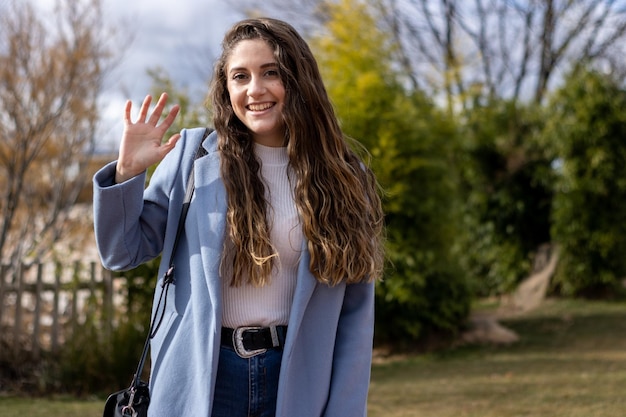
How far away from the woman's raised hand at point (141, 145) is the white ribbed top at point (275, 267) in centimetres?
30

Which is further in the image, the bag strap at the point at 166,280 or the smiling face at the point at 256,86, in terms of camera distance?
the smiling face at the point at 256,86

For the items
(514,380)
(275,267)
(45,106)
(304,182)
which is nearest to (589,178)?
(514,380)

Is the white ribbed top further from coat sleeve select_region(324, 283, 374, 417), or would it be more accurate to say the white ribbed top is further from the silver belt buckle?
coat sleeve select_region(324, 283, 374, 417)

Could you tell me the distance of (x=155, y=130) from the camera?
234 cm

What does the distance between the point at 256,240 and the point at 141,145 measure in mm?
415

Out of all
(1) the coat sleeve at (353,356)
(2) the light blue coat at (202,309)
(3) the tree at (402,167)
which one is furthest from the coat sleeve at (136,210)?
(3) the tree at (402,167)

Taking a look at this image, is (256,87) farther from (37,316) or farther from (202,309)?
(37,316)

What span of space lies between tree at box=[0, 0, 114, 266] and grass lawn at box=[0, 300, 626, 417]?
122 inches

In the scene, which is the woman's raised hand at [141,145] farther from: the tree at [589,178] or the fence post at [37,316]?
the tree at [589,178]

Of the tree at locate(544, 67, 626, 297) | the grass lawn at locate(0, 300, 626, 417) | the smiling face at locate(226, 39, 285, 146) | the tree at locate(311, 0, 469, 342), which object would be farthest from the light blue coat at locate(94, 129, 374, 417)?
the tree at locate(544, 67, 626, 297)

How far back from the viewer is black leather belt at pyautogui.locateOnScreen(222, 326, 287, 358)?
7.32 ft

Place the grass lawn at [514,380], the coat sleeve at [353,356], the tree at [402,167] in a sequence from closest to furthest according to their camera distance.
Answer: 1. the coat sleeve at [353,356]
2. the grass lawn at [514,380]
3. the tree at [402,167]

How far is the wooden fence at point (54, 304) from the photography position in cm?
730

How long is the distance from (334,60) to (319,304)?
674 centimetres
